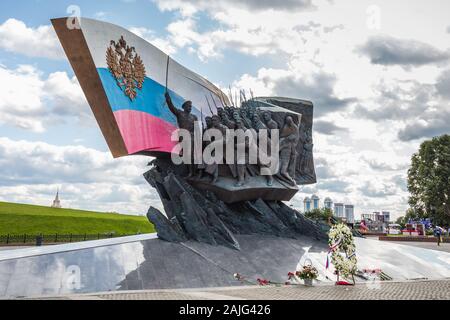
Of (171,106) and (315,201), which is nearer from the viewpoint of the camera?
(171,106)

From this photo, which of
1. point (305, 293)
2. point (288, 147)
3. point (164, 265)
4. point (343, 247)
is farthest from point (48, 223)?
point (305, 293)

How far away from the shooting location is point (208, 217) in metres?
15.2

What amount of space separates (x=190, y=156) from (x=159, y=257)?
4.09 m

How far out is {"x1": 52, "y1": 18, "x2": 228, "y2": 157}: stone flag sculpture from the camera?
1215 cm

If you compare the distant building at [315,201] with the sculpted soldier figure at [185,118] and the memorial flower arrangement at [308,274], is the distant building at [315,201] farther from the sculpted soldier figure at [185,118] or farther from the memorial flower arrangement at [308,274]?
the memorial flower arrangement at [308,274]

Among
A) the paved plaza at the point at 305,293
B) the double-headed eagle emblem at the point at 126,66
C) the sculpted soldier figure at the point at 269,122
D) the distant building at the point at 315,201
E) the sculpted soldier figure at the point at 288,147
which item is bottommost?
the paved plaza at the point at 305,293

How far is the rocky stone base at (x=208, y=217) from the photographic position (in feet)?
48.3

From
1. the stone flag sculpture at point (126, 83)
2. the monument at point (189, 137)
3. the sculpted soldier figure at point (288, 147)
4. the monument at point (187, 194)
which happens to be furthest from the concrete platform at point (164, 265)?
the stone flag sculpture at point (126, 83)

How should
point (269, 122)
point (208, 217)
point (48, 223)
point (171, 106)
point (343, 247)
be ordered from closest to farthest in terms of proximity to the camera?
point (343, 247) → point (208, 217) → point (171, 106) → point (269, 122) → point (48, 223)

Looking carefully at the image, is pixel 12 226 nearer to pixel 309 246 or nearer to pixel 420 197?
pixel 309 246

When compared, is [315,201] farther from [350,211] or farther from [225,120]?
[225,120]

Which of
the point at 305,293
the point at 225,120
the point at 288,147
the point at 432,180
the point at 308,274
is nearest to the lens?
the point at 305,293

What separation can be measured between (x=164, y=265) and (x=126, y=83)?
230 inches
